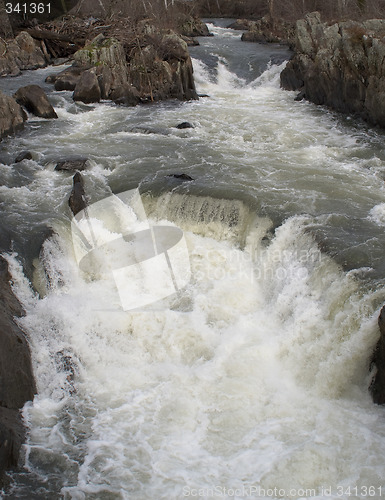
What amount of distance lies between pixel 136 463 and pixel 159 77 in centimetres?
Answer: 1759

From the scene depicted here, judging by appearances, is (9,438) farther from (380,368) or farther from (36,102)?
(36,102)

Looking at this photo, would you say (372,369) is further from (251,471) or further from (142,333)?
(142,333)

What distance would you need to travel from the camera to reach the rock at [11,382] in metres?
6.10

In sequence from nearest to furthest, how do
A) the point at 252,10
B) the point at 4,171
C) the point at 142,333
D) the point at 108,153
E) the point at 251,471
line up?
the point at 251,471, the point at 142,333, the point at 4,171, the point at 108,153, the point at 252,10

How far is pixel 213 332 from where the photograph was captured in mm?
8594

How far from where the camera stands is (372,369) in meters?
7.08

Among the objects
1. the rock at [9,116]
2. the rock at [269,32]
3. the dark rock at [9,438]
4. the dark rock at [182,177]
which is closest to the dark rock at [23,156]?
the rock at [9,116]

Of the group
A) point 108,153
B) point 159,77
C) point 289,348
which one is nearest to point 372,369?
point 289,348

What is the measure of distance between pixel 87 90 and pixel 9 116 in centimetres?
443

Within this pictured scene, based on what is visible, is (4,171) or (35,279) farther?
(4,171)

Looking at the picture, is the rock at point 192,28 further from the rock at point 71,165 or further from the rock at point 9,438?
the rock at point 9,438

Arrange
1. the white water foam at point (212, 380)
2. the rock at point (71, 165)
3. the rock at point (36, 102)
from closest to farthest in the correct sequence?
the white water foam at point (212, 380), the rock at point (71, 165), the rock at point (36, 102)

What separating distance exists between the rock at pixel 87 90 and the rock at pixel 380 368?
15883 mm

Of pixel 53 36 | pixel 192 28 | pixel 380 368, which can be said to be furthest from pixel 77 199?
pixel 192 28
